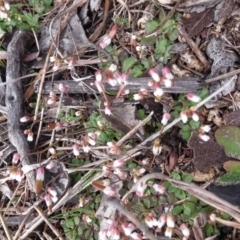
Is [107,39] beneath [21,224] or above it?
above

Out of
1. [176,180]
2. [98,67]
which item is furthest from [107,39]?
[176,180]

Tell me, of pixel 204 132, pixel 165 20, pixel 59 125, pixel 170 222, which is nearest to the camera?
pixel 170 222

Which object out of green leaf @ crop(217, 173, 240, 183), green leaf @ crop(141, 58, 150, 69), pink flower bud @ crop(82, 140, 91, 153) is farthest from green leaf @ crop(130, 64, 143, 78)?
green leaf @ crop(217, 173, 240, 183)

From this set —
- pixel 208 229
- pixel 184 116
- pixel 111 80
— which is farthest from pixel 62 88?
pixel 208 229

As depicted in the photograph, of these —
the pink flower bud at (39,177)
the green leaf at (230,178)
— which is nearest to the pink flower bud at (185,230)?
the green leaf at (230,178)

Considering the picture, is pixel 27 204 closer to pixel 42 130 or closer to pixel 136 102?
pixel 42 130

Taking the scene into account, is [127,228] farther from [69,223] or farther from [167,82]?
[167,82]

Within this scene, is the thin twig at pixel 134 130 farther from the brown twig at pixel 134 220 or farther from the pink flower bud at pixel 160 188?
the brown twig at pixel 134 220
